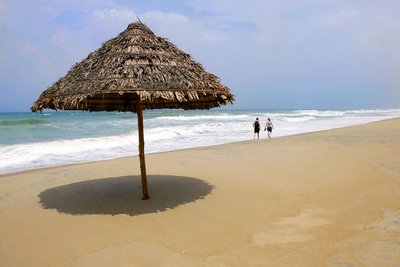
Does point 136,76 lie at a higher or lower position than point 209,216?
higher

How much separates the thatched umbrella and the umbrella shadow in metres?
0.38

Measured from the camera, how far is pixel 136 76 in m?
5.25

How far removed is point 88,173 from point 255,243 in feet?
18.8

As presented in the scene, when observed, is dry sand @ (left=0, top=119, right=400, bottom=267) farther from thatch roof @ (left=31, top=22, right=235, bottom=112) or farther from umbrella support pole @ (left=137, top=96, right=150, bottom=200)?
thatch roof @ (left=31, top=22, right=235, bottom=112)

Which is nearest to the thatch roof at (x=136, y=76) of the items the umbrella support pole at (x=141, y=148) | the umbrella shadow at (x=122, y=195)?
the umbrella support pole at (x=141, y=148)

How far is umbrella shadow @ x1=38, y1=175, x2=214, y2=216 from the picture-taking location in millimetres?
5793

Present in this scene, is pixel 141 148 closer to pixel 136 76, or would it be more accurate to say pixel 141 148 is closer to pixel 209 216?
pixel 136 76

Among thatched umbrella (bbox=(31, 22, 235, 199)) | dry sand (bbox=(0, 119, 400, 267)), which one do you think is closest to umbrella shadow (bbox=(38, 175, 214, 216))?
dry sand (bbox=(0, 119, 400, 267))

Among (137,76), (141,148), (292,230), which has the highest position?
(137,76)

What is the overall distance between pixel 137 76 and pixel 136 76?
15mm

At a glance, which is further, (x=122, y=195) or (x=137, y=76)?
(x=122, y=195)

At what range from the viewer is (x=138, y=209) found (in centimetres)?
571

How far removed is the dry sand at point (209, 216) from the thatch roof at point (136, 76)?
5.55 ft

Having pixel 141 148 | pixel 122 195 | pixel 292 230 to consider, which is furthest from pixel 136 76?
pixel 292 230
